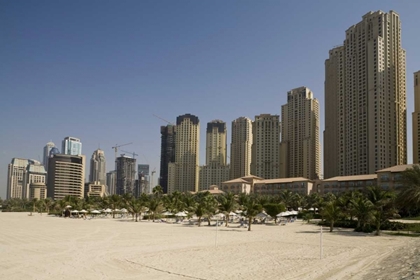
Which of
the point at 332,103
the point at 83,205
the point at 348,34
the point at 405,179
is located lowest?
the point at 83,205

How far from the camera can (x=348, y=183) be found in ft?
338

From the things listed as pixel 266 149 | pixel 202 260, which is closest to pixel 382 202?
pixel 202 260

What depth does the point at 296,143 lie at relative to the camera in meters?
177

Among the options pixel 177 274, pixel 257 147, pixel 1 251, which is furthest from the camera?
pixel 257 147

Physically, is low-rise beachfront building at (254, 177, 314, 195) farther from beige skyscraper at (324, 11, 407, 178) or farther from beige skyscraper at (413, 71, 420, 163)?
beige skyscraper at (413, 71, 420, 163)

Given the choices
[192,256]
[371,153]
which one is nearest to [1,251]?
[192,256]

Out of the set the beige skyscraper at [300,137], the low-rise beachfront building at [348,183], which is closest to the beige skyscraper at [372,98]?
the low-rise beachfront building at [348,183]

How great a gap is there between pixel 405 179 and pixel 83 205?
72.2 meters

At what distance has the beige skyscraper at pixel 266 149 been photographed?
7298 inches

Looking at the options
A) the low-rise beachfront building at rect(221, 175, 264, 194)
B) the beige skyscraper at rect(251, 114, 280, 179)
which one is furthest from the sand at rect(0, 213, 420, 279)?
the beige skyscraper at rect(251, 114, 280, 179)

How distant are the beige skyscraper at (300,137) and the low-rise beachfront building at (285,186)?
46096 mm

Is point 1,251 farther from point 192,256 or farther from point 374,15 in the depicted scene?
point 374,15

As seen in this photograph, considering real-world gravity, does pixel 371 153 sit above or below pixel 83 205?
above

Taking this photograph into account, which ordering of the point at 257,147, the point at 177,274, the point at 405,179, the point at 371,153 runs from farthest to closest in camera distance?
the point at 257,147
the point at 371,153
the point at 405,179
the point at 177,274
